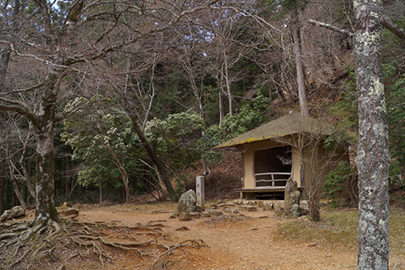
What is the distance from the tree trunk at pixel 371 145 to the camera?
3.13 meters

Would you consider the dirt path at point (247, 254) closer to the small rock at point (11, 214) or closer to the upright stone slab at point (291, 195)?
the upright stone slab at point (291, 195)

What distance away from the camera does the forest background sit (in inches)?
282

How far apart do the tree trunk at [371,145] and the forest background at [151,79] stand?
2.48 m

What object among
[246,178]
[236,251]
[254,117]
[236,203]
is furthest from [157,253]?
[254,117]

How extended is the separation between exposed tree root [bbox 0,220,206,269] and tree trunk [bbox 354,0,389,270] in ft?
12.9

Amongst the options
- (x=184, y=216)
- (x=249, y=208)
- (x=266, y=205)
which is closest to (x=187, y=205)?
(x=184, y=216)

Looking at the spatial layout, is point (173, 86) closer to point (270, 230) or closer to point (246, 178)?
point (246, 178)

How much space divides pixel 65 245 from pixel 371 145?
6.08 metres

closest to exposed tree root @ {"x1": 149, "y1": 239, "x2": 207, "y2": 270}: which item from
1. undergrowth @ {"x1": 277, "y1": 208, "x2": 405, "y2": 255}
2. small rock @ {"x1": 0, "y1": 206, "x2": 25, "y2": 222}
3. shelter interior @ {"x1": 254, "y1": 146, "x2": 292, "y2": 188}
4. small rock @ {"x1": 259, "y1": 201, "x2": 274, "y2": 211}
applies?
undergrowth @ {"x1": 277, "y1": 208, "x2": 405, "y2": 255}

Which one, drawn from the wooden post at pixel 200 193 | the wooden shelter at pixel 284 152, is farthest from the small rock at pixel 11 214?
the wooden shelter at pixel 284 152

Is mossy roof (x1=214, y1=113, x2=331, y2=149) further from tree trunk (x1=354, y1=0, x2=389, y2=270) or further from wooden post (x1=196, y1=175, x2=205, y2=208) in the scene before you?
tree trunk (x1=354, y1=0, x2=389, y2=270)

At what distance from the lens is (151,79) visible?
18703 millimetres

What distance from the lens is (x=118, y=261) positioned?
626cm

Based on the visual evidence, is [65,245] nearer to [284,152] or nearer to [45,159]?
[45,159]
